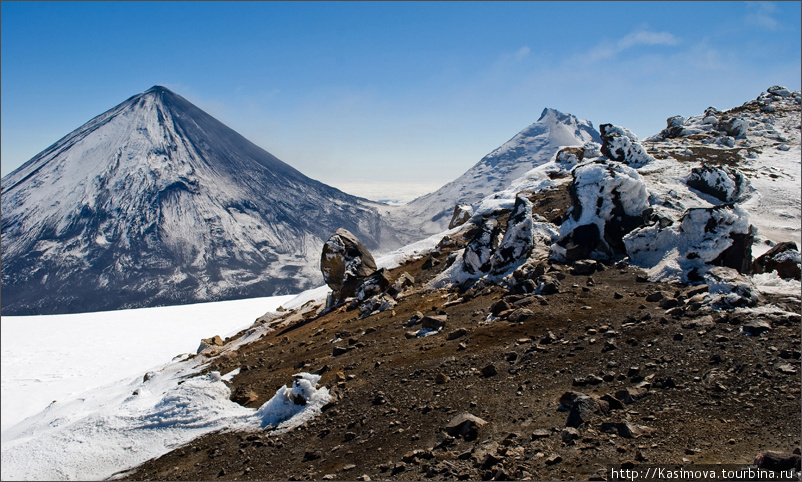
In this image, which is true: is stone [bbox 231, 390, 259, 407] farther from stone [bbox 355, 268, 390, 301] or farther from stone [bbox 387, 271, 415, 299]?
stone [bbox 355, 268, 390, 301]

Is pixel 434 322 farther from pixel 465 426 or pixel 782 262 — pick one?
pixel 782 262

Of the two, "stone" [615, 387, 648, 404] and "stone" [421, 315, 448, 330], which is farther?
"stone" [421, 315, 448, 330]

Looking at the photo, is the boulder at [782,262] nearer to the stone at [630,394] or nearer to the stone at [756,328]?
the stone at [756,328]

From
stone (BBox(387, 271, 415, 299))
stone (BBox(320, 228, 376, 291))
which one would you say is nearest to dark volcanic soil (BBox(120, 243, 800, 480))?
stone (BBox(387, 271, 415, 299))

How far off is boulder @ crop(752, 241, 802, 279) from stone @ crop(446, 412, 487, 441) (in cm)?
1136

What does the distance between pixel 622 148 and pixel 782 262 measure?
15.9m

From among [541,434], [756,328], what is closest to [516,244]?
[756,328]

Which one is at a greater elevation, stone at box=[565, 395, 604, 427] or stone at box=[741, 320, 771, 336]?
stone at box=[741, 320, 771, 336]

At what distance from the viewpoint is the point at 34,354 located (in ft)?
110

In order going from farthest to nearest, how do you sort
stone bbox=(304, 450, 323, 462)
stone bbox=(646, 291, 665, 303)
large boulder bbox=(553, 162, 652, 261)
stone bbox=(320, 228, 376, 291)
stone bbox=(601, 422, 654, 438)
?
stone bbox=(320, 228, 376, 291) → large boulder bbox=(553, 162, 652, 261) → stone bbox=(646, 291, 665, 303) → stone bbox=(304, 450, 323, 462) → stone bbox=(601, 422, 654, 438)

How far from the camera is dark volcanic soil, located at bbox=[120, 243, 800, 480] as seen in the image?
629 cm

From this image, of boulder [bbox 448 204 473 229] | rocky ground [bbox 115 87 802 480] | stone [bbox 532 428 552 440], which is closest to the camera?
rocky ground [bbox 115 87 802 480]

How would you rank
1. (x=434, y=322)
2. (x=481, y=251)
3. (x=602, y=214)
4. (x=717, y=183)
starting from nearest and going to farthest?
1. (x=434, y=322)
2. (x=602, y=214)
3. (x=481, y=251)
4. (x=717, y=183)

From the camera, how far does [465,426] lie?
24.5 ft
